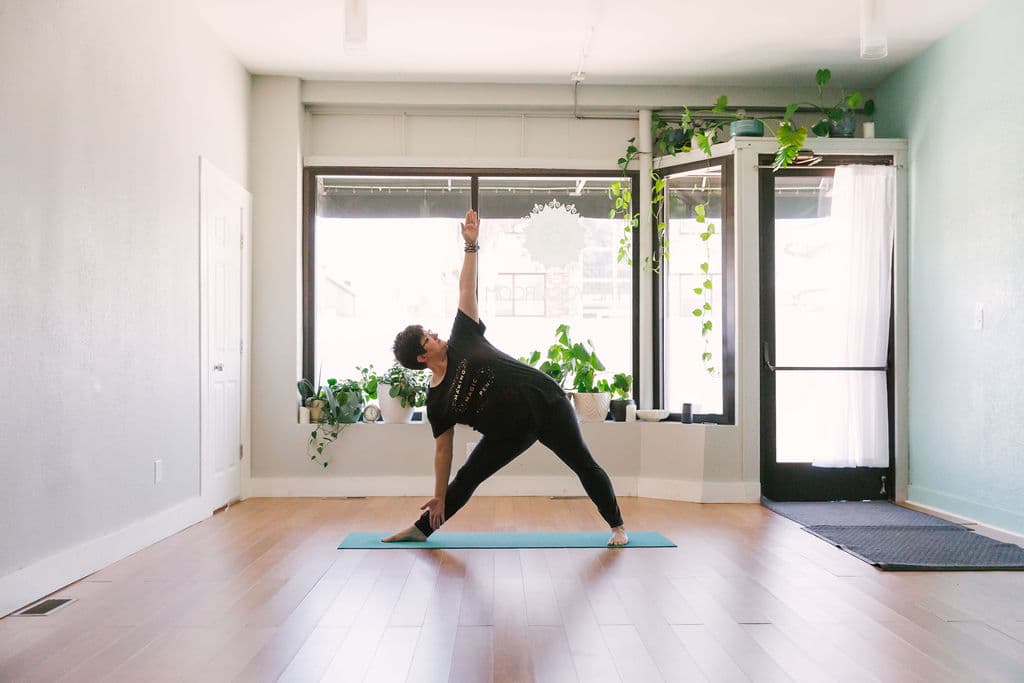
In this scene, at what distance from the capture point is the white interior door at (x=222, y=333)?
191 inches

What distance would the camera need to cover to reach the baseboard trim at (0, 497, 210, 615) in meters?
2.96

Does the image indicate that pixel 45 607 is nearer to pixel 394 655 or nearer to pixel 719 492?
pixel 394 655

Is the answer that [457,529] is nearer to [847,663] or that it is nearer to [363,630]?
[363,630]

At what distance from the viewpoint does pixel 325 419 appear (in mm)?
5641

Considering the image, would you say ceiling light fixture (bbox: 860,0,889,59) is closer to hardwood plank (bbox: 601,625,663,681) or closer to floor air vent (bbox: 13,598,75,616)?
hardwood plank (bbox: 601,625,663,681)

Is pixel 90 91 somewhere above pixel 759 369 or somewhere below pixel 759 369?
above

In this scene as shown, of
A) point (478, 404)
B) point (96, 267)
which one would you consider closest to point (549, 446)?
point (478, 404)

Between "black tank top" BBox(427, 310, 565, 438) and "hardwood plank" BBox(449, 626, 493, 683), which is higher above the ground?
"black tank top" BBox(427, 310, 565, 438)

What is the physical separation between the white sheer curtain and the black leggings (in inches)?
83.6

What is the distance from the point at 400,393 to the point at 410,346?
2.27 meters

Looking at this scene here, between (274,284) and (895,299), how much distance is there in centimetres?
426

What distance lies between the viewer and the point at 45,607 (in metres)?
2.99

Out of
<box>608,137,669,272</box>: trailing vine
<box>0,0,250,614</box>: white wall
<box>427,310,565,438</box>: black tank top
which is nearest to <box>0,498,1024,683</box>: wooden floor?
<box>0,0,250,614</box>: white wall

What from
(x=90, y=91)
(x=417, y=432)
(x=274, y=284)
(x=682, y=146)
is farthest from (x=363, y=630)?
(x=682, y=146)
